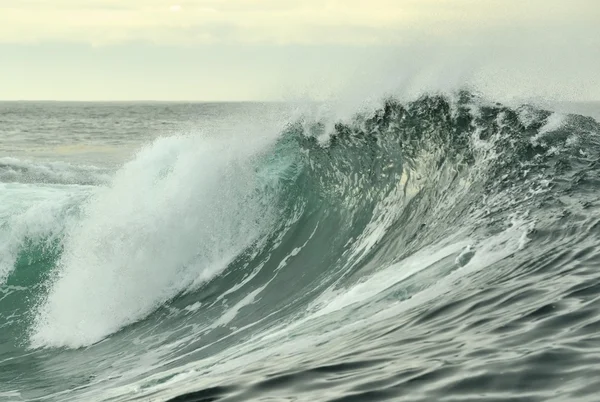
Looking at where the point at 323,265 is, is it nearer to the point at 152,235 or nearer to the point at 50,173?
the point at 152,235

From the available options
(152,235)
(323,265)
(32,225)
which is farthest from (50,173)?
(323,265)

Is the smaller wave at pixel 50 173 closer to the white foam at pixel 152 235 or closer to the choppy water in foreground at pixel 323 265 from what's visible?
A: the choppy water in foreground at pixel 323 265

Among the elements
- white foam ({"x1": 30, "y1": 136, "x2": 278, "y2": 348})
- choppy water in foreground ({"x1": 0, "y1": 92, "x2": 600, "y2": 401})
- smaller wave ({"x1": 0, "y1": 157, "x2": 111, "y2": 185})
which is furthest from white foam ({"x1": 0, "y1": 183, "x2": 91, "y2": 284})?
smaller wave ({"x1": 0, "y1": 157, "x2": 111, "y2": 185})

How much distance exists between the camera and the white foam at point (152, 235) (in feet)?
34.4

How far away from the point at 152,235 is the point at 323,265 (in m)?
2.56

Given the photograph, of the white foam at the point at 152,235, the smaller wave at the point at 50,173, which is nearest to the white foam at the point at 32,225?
the white foam at the point at 152,235

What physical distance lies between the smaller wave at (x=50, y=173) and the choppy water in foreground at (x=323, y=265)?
4590 mm

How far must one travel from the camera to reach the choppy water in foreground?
175 inches

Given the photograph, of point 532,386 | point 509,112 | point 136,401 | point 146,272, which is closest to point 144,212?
point 146,272

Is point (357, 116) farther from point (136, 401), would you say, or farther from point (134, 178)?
point (136, 401)

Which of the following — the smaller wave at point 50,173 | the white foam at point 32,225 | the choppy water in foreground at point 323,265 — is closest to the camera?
the choppy water in foreground at point 323,265

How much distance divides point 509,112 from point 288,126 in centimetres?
392

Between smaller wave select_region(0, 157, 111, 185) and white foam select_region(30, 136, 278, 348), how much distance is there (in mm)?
9656

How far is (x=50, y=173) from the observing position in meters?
23.8
